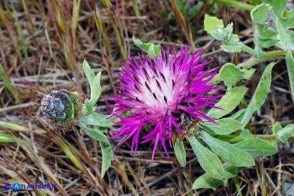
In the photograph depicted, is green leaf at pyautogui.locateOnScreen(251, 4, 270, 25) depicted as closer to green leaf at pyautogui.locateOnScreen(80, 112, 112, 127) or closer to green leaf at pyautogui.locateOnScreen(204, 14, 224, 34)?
green leaf at pyautogui.locateOnScreen(204, 14, 224, 34)

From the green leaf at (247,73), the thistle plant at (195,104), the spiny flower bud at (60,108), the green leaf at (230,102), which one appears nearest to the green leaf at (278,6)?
the thistle plant at (195,104)

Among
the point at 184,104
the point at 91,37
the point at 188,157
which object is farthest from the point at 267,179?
the point at 91,37

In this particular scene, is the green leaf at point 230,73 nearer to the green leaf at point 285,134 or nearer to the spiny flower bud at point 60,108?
the green leaf at point 285,134

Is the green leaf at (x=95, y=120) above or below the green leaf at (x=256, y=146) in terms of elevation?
above

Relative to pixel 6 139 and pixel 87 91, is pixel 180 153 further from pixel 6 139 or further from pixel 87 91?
pixel 87 91

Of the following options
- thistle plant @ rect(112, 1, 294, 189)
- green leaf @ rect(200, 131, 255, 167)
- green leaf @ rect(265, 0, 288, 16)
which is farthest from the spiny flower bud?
green leaf @ rect(265, 0, 288, 16)

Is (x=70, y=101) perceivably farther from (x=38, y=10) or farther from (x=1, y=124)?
(x=38, y=10)

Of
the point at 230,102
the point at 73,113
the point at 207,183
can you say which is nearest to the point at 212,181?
the point at 207,183

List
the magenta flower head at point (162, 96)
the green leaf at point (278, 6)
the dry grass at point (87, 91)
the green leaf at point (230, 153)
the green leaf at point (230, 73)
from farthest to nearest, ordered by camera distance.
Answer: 1. the dry grass at point (87, 91)
2. the green leaf at point (278, 6)
3. the green leaf at point (230, 73)
4. the green leaf at point (230, 153)
5. the magenta flower head at point (162, 96)
